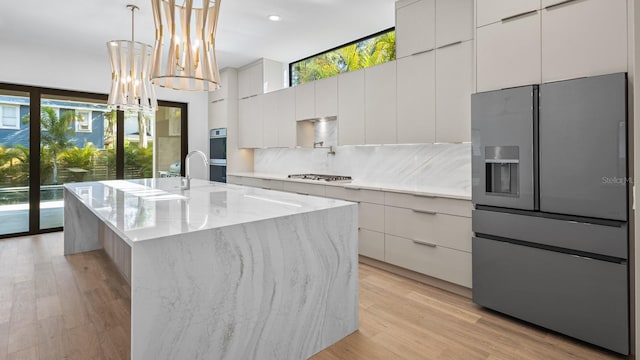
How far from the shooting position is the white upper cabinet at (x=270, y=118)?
5.20 meters

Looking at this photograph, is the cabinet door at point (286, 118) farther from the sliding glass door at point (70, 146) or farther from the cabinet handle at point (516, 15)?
the cabinet handle at point (516, 15)

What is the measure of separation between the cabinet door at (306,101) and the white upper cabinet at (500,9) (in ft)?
7.74

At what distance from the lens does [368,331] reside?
89.7 inches

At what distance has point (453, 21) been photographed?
3.06m

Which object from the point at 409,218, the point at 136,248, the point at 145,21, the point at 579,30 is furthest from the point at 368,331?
the point at 145,21

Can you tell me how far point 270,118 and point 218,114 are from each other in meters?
1.33

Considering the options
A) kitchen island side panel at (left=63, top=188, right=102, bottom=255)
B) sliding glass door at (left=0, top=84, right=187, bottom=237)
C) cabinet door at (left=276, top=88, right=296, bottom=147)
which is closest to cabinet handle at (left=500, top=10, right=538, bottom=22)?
cabinet door at (left=276, top=88, right=296, bottom=147)

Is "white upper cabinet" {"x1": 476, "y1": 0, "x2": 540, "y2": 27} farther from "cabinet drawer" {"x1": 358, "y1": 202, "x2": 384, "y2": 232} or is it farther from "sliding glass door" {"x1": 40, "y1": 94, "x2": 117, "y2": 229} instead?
"sliding glass door" {"x1": 40, "y1": 94, "x2": 117, "y2": 229}

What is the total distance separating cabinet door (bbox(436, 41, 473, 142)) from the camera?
117 inches

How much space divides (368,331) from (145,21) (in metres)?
3.88

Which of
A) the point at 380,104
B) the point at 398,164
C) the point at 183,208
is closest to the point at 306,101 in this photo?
the point at 380,104

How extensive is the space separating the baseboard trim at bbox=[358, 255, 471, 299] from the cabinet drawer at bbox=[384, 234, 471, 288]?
8cm

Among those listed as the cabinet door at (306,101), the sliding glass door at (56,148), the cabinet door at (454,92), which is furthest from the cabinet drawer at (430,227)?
the sliding glass door at (56,148)

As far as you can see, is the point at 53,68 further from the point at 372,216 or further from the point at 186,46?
the point at 372,216
